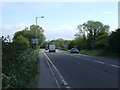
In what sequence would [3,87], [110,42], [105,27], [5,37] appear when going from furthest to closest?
[105,27] < [110,42] < [5,37] < [3,87]

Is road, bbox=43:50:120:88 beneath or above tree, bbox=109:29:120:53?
beneath

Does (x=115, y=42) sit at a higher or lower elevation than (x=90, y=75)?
higher

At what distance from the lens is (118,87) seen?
508 inches

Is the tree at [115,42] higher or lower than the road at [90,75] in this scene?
higher

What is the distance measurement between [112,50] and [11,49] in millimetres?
42156

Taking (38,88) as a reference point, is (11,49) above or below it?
above

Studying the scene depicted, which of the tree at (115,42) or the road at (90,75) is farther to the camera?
the tree at (115,42)

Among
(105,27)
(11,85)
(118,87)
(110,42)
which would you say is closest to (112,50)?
(110,42)

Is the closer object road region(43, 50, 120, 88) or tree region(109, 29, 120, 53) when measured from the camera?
road region(43, 50, 120, 88)

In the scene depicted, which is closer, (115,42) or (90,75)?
(90,75)

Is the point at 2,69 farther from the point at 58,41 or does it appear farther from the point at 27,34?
the point at 58,41

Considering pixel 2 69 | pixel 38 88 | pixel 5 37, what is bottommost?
pixel 38 88

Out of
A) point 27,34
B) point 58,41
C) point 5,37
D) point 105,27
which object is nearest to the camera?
point 5,37

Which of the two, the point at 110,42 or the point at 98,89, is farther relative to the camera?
the point at 110,42
